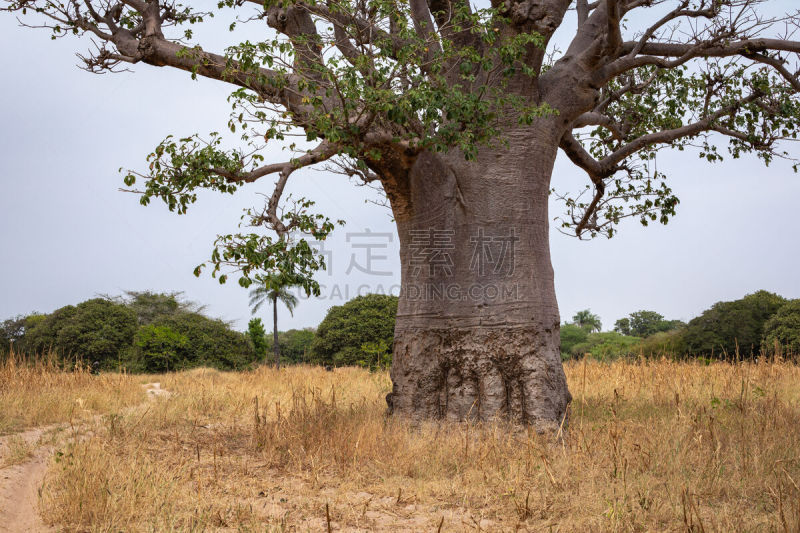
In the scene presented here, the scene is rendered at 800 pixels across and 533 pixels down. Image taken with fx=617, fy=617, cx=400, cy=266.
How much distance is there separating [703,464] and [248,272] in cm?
433

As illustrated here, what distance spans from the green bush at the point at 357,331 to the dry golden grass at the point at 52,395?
587cm

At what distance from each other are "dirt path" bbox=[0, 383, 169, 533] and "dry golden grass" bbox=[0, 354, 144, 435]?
0.47m

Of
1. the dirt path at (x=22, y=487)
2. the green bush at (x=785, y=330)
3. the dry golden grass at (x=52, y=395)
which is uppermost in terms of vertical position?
the green bush at (x=785, y=330)

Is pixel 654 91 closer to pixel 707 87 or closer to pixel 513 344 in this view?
pixel 707 87

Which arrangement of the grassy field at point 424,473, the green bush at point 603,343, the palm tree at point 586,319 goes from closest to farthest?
the grassy field at point 424,473
the green bush at point 603,343
the palm tree at point 586,319

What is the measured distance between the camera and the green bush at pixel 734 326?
49.6 ft

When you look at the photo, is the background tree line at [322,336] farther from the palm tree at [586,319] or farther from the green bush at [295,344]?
the palm tree at [586,319]

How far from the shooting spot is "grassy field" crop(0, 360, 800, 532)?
4.20 metres

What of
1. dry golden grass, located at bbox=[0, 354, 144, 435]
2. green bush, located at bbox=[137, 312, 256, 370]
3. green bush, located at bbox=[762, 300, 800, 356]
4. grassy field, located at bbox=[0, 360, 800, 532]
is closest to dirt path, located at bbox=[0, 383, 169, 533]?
grassy field, located at bbox=[0, 360, 800, 532]

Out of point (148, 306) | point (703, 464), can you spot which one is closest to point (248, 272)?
point (703, 464)

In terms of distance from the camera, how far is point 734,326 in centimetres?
1530

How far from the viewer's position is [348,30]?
215 inches

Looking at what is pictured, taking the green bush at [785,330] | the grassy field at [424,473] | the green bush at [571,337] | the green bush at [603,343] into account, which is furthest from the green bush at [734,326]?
the green bush at [571,337]

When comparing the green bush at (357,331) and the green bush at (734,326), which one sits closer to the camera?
the green bush at (734,326)
